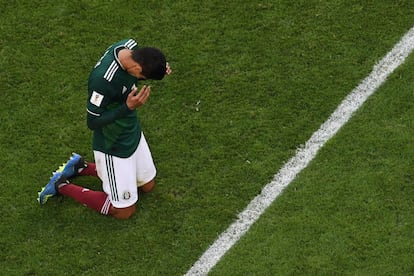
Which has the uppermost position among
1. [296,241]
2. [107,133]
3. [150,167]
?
[107,133]

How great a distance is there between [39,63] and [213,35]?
1.70 metres

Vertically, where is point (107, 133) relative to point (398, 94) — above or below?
above

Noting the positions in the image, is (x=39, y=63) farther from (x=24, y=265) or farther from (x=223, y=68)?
(x=24, y=265)

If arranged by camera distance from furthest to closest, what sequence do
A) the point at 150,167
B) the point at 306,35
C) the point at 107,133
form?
1. the point at 306,35
2. the point at 150,167
3. the point at 107,133

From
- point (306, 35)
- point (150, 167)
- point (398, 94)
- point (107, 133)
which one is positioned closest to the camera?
point (107, 133)

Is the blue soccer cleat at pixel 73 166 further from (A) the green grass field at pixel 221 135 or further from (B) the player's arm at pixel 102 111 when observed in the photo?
(B) the player's arm at pixel 102 111

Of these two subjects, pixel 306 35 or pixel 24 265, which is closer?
pixel 24 265

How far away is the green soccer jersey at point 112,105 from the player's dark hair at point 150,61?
19 cm

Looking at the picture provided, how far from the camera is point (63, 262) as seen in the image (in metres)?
6.85

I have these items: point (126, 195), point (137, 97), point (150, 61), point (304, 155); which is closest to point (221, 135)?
point (304, 155)

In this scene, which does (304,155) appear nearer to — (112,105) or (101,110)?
(112,105)

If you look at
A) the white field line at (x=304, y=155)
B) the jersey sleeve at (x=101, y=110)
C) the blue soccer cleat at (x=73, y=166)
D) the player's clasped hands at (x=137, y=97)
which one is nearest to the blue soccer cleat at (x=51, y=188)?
the blue soccer cleat at (x=73, y=166)

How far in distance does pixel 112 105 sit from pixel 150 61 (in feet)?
1.82

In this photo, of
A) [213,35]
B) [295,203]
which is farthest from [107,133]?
[213,35]
